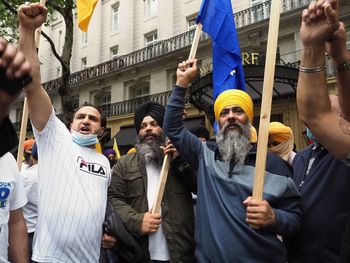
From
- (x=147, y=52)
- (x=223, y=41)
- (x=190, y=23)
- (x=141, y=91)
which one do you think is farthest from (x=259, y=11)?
(x=223, y=41)

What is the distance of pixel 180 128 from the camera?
2564mm

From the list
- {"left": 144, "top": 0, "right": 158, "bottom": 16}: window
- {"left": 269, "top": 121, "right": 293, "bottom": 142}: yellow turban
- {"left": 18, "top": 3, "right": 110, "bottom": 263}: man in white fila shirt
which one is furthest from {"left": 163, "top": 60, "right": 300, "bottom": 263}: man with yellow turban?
{"left": 144, "top": 0, "right": 158, "bottom": 16}: window

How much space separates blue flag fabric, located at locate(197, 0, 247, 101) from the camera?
337 cm

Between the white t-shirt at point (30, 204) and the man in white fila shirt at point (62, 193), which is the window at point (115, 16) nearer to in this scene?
the white t-shirt at point (30, 204)

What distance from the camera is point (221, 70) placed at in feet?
11.6

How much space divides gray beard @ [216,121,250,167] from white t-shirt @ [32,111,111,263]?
3.03 feet

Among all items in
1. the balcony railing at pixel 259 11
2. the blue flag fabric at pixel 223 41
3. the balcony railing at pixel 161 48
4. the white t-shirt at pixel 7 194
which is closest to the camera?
the white t-shirt at pixel 7 194

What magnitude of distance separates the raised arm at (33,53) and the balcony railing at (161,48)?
15.3 metres

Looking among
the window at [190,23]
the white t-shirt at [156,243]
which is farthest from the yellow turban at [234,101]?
the window at [190,23]

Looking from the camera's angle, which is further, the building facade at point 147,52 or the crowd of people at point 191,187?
the building facade at point 147,52

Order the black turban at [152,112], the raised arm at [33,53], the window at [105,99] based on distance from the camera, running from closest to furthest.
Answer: the raised arm at [33,53] < the black turban at [152,112] < the window at [105,99]

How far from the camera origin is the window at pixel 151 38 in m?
21.8

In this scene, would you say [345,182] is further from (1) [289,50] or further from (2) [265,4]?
(2) [265,4]

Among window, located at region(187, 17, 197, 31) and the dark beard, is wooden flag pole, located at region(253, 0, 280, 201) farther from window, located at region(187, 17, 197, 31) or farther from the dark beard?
window, located at region(187, 17, 197, 31)
